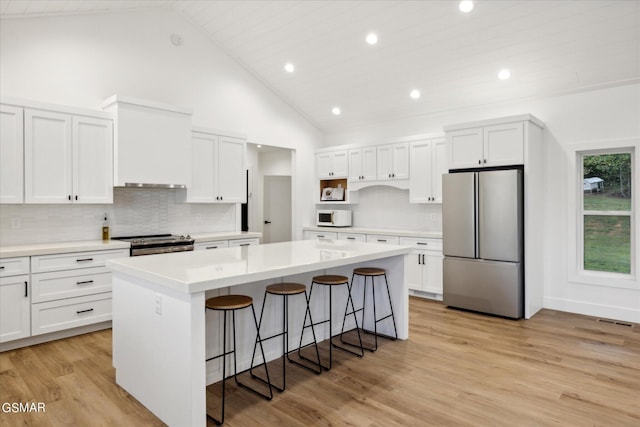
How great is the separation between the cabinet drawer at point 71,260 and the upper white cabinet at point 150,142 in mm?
788

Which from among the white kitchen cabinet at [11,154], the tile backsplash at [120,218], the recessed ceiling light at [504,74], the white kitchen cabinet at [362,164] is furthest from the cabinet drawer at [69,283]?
the recessed ceiling light at [504,74]

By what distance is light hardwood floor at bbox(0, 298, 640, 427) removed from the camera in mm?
2400

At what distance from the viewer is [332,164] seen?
6.94m

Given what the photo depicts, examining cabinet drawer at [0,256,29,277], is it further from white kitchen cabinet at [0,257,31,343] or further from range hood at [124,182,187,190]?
range hood at [124,182,187,190]

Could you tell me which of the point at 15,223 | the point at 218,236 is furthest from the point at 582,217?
the point at 15,223

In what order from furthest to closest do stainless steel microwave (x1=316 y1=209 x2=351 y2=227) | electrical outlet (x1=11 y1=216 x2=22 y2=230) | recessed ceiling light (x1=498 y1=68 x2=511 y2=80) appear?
stainless steel microwave (x1=316 y1=209 x2=351 y2=227) → recessed ceiling light (x1=498 y1=68 x2=511 y2=80) → electrical outlet (x1=11 y1=216 x2=22 y2=230)

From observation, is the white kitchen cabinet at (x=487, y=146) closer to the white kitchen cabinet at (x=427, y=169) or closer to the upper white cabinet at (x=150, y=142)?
the white kitchen cabinet at (x=427, y=169)

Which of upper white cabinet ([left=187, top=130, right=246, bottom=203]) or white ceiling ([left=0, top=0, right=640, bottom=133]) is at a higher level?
white ceiling ([left=0, top=0, right=640, bottom=133])

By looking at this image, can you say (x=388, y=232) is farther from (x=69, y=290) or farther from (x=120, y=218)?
(x=69, y=290)

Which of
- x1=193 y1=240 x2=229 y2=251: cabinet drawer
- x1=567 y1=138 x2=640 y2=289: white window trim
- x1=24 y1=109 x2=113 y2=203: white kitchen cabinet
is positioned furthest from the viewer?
x1=193 y1=240 x2=229 y2=251: cabinet drawer

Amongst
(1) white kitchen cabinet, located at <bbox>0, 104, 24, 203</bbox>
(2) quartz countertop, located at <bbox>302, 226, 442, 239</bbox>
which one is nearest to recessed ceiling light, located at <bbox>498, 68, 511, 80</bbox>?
(2) quartz countertop, located at <bbox>302, 226, 442, 239</bbox>

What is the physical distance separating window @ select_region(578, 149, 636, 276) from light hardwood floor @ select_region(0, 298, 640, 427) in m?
0.94

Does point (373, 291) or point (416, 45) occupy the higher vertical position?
point (416, 45)

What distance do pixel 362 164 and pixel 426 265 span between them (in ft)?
6.55
